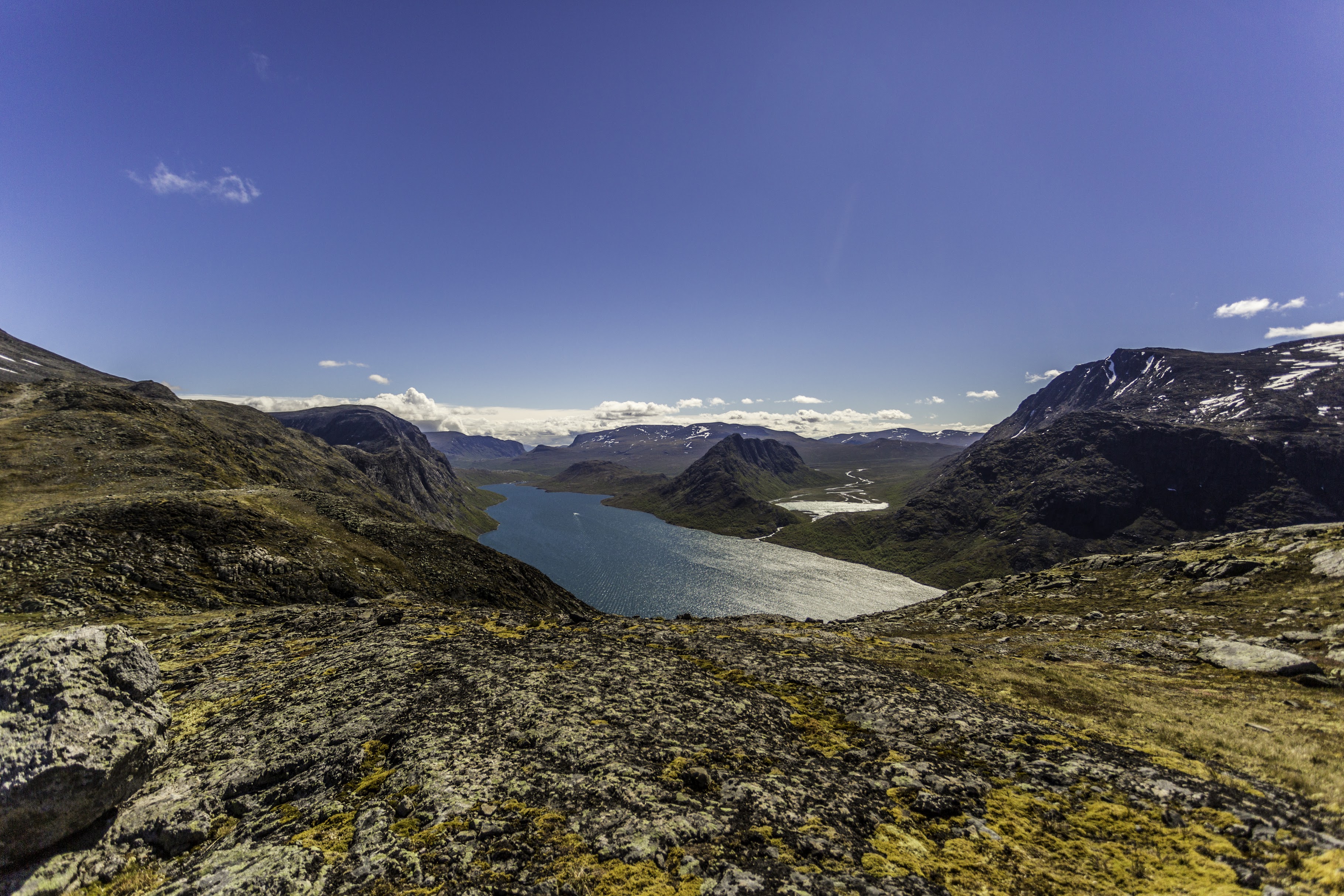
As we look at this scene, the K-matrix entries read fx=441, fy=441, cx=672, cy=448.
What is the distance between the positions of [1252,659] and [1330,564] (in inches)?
724

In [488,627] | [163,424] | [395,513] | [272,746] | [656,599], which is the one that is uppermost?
[163,424]

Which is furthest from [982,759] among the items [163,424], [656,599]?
[656,599]

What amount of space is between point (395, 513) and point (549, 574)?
68.4 m

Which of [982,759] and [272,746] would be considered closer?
[272,746]

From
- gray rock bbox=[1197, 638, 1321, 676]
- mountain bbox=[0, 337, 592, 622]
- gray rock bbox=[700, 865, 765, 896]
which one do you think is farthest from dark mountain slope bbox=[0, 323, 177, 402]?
gray rock bbox=[1197, 638, 1321, 676]

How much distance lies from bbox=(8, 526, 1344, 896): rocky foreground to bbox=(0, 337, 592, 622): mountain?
8.47m

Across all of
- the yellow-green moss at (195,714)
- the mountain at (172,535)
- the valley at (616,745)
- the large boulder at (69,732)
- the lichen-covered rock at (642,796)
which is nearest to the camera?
the large boulder at (69,732)

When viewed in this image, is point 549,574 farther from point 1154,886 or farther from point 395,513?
point 1154,886

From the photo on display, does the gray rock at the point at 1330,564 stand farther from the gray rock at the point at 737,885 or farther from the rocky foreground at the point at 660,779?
the gray rock at the point at 737,885

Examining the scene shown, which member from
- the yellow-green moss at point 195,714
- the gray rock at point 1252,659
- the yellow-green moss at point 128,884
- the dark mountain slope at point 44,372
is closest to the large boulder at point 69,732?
the yellow-green moss at point 128,884

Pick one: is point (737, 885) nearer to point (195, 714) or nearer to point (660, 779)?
point (660, 779)

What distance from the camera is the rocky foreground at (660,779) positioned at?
6918mm

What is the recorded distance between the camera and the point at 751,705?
538 inches

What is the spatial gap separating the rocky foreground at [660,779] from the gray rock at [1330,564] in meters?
18.3
